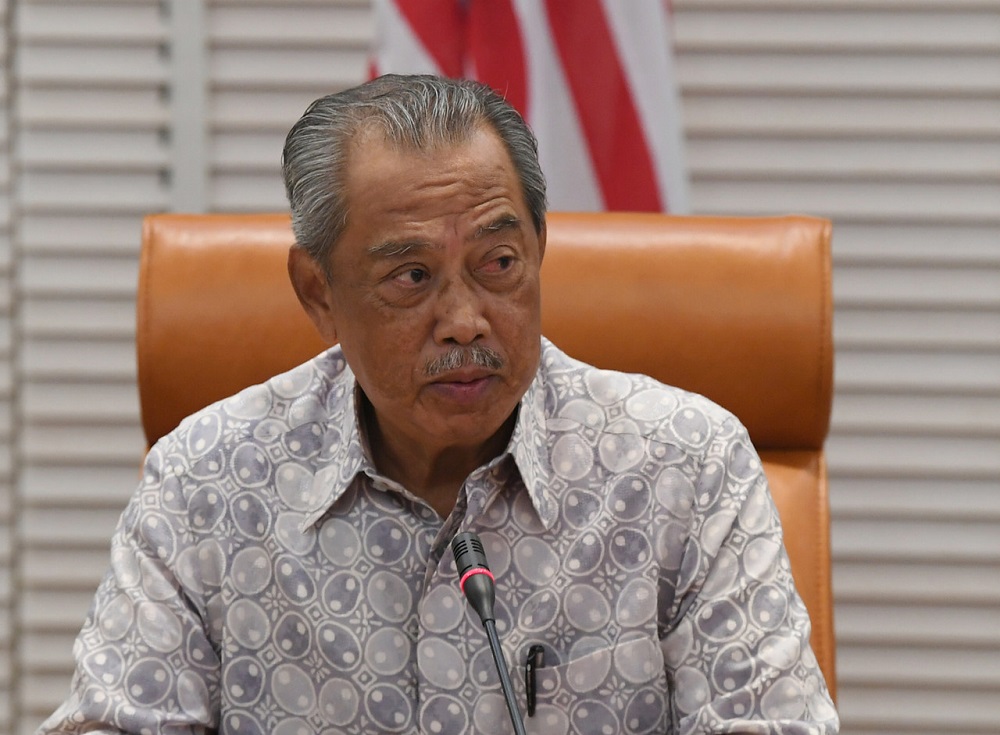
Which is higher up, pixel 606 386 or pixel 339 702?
pixel 606 386

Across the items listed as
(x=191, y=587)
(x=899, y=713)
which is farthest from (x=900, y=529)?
(x=191, y=587)

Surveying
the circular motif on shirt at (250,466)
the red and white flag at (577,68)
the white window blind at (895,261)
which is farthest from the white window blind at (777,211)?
the circular motif on shirt at (250,466)

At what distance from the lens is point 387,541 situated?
1579mm

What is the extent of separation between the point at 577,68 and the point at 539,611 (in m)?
1.22

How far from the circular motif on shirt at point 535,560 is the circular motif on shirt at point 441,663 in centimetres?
13

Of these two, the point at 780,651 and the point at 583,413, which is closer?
the point at 780,651

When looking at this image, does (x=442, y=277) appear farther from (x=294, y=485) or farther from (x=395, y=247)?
(x=294, y=485)

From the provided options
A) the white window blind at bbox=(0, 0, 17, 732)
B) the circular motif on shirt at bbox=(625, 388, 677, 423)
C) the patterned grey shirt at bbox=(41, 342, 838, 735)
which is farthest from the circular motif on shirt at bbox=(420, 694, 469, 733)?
the white window blind at bbox=(0, 0, 17, 732)

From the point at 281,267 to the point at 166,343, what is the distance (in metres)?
0.20

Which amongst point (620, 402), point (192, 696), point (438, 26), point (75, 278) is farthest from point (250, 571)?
point (75, 278)

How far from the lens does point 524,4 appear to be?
7.86 feet

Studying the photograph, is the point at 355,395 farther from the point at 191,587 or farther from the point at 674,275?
the point at 674,275

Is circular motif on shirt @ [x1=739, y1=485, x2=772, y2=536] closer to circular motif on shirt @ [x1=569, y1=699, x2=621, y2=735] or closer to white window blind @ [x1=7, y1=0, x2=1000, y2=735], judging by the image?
circular motif on shirt @ [x1=569, y1=699, x2=621, y2=735]

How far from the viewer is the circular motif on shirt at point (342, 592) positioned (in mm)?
1565
